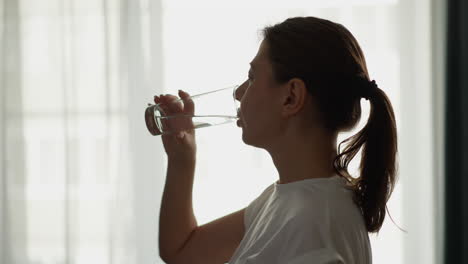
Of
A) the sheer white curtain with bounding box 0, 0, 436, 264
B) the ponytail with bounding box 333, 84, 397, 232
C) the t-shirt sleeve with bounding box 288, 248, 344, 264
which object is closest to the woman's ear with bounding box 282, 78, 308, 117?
the ponytail with bounding box 333, 84, 397, 232

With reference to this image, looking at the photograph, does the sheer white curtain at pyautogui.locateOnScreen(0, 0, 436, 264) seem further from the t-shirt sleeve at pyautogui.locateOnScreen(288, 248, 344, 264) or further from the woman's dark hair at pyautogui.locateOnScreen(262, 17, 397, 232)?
the t-shirt sleeve at pyautogui.locateOnScreen(288, 248, 344, 264)

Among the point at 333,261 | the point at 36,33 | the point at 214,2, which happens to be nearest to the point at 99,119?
the point at 36,33

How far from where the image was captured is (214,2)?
261 cm

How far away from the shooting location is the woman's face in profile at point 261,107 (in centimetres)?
99

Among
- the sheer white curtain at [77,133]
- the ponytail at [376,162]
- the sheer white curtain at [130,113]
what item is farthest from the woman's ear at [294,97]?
the sheer white curtain at [77,133]

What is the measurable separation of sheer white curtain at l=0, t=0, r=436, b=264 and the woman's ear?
1.58 meters

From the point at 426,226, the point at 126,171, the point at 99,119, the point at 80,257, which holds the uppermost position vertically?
the point at 99,119

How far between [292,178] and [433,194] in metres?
1.72

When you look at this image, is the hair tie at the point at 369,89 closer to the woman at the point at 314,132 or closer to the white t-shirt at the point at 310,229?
the woman at the point at 314,132

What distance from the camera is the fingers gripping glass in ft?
3.76

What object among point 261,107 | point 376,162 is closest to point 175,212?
point 261,107

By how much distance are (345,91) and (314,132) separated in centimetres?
9

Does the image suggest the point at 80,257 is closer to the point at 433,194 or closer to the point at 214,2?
the point at 214,2

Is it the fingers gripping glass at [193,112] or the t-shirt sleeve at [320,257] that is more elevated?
the fingers gripping glass at [193,112]
